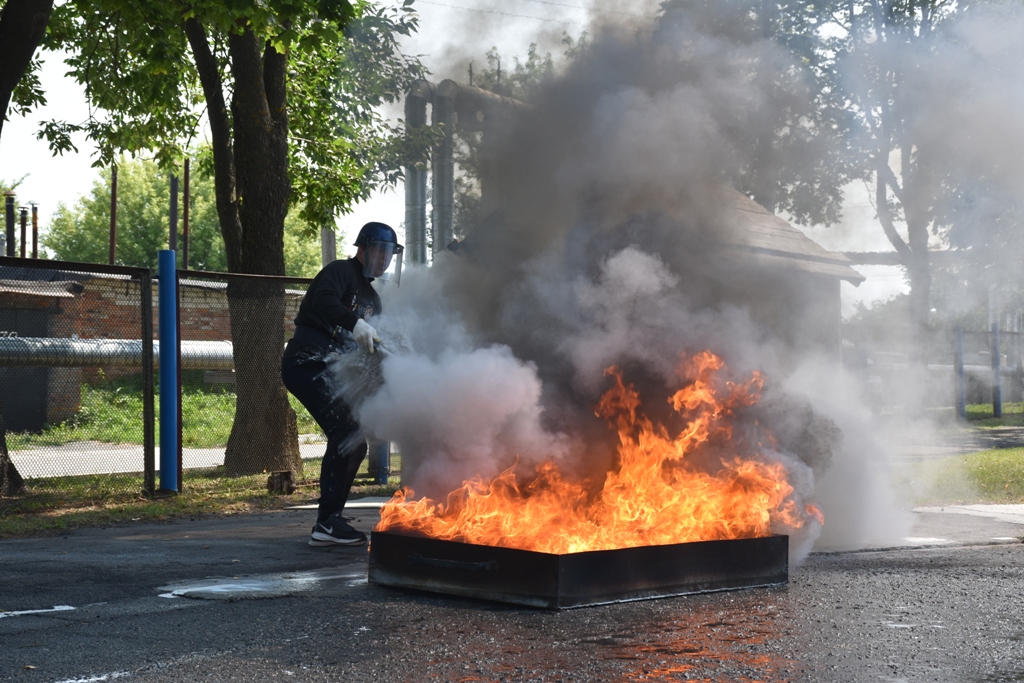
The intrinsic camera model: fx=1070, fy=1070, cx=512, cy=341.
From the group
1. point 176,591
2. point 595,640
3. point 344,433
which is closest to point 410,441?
point 344,433

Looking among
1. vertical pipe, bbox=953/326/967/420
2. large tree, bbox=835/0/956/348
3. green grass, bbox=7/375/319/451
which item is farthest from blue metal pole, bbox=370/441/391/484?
vertical pipe, bbox=953/326/967/420

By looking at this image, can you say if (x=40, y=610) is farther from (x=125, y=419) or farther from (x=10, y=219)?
(x=10, y=219)

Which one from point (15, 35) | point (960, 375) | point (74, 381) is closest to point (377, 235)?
point (15, 35)

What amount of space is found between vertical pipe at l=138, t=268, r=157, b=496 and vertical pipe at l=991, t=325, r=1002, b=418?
20186mm

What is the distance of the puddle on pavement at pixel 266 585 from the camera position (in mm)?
5199

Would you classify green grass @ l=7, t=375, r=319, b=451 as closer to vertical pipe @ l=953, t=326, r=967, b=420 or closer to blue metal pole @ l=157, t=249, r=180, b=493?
A: blue metal pole @ l=157, t=249, r=180, b=493

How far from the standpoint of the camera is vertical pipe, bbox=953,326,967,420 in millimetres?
23203

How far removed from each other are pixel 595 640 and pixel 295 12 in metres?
7.10

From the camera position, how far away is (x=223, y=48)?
13.3 m

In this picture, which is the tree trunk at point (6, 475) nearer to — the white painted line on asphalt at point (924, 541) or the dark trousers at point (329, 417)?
the dark trousers at point (329, 417)

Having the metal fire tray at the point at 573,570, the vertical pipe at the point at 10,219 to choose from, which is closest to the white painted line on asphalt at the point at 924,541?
the metal fire tray at the point at 573,570

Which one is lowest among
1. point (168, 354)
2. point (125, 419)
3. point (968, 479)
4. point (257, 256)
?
point (968, 479)

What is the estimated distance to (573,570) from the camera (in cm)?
487

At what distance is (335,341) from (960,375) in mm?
19984
